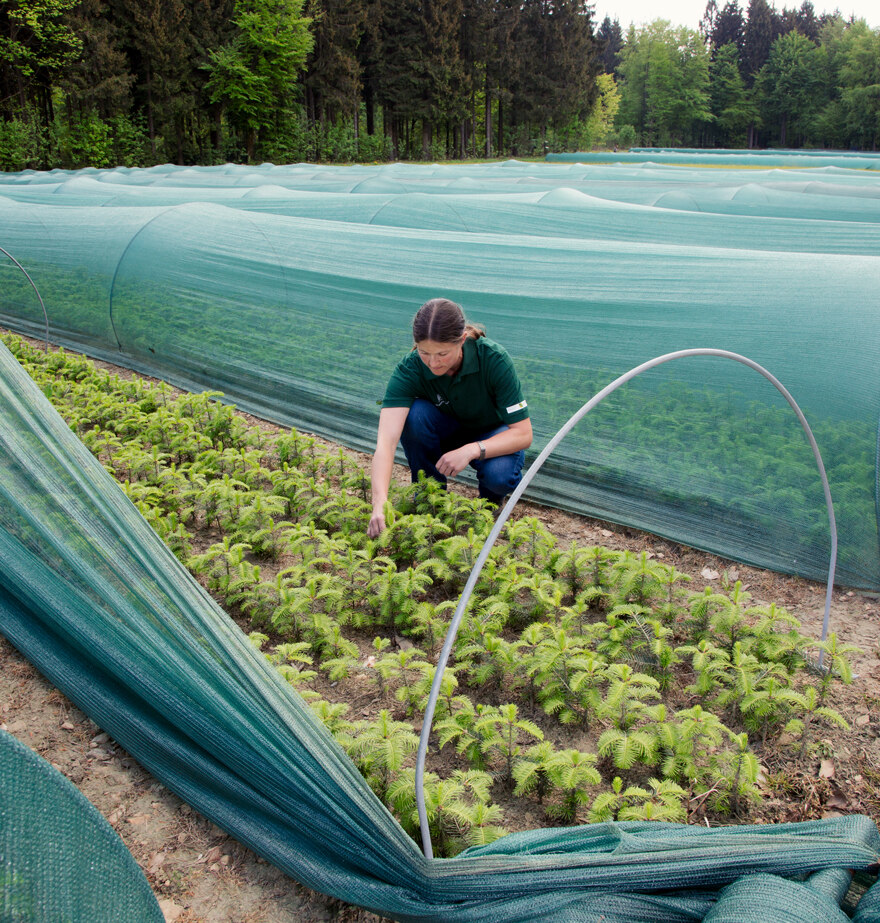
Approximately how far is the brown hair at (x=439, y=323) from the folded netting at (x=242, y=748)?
1366 millimetres

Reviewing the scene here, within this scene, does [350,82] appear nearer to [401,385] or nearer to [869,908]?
[401,385]

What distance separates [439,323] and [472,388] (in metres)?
0.66

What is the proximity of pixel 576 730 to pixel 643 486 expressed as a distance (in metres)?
1.70

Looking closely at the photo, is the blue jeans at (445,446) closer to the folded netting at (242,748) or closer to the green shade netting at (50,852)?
the folded netting at (242,748)

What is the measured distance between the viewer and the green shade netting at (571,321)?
3.51 meters

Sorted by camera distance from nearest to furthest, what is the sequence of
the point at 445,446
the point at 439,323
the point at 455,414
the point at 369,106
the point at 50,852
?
the point at 50,852 < the point at 439,323 < the point at 455,414 < the point at 445,446 < the point at 369,106

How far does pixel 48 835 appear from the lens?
129 cm

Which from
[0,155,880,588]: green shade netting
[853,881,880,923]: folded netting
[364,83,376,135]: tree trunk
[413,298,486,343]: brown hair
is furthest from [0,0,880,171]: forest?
[853,881,880,923]: folded netting

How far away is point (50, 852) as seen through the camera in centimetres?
128

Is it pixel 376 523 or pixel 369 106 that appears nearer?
pixel 376 523

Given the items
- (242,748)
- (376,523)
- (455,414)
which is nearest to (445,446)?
(455,414)

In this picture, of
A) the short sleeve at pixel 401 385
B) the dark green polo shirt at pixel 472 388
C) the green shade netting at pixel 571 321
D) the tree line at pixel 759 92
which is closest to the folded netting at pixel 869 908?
the green shade netting at pixel 571 321

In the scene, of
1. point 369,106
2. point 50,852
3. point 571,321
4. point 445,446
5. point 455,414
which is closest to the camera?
point 50,852

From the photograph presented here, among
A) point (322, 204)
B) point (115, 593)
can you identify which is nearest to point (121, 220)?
point (322, 204)
